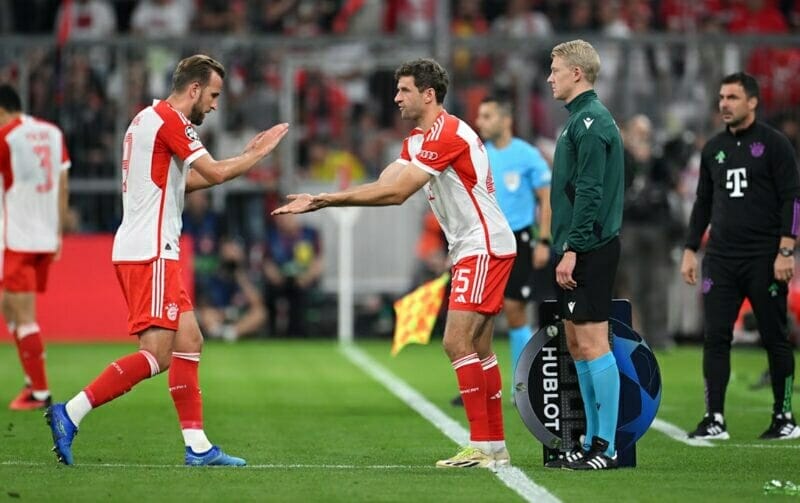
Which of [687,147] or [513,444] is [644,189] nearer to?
[687,147]

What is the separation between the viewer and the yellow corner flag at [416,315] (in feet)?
40.7

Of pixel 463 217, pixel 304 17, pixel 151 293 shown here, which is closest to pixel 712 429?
pixel 463 217

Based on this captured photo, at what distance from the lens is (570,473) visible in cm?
851

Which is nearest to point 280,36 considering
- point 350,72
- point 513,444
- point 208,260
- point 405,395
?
point 350,72

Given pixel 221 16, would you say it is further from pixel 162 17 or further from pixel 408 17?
pixel 408 17

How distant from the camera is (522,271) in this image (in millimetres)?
13023

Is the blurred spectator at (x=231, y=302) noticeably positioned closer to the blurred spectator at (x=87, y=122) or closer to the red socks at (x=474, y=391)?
the blurred spectator at (x=87, y=122)

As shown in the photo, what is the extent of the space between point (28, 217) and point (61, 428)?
14.4 feet

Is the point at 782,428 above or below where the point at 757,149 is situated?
below

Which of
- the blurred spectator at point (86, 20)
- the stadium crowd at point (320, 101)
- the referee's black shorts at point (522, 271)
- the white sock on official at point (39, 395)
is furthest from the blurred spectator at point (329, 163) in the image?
the white sock on official at point (39, 395)

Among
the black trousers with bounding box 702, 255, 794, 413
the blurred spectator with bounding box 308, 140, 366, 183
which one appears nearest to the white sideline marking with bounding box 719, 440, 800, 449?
the black trousers with bounding box 702, 255, 794, 413

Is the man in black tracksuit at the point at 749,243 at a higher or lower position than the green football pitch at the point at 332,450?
higher

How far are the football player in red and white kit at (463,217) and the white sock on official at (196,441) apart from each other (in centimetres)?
131

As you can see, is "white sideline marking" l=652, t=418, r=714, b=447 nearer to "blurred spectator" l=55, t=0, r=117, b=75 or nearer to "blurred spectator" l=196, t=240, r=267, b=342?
"blurred spectator" l=196, t=240, r=267, b=342
